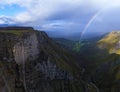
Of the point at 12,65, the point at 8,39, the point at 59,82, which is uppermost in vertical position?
the point at 8,39

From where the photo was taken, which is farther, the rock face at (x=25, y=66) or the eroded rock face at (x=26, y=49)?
the eroded rock face at (x=26, y=49)

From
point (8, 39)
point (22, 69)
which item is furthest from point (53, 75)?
point (8, 39)

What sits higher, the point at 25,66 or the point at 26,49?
the point at 26,49

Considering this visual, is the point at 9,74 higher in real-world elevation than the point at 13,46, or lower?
lower

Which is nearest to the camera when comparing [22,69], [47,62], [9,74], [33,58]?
[9,74]

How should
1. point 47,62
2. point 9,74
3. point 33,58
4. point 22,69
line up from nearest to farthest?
point 9,74
point 22,69
point 33,58
point 47,62

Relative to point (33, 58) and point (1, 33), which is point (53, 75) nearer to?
point (33, 58)

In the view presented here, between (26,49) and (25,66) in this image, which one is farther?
(26,49)

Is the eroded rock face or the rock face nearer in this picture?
the rock face
